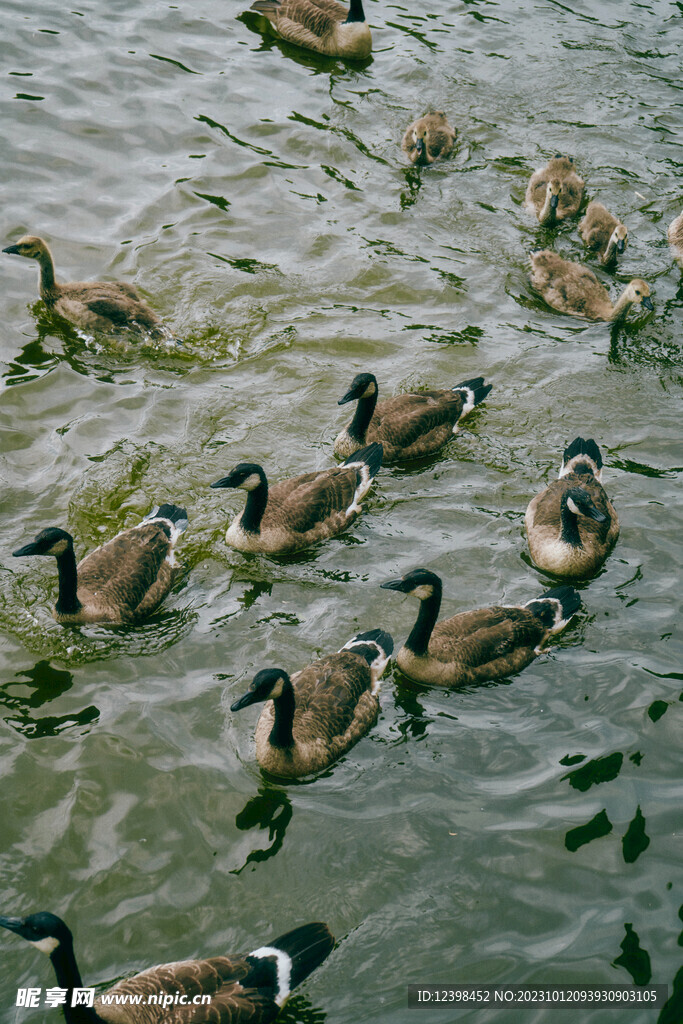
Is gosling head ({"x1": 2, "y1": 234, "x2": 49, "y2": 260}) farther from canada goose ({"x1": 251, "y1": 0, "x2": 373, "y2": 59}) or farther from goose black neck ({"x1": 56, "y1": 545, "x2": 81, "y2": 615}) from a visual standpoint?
canada goose ({"x1": 251, "y1": 0, "x2": 373, "y2": 59})

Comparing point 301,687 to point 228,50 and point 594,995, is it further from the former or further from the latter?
point 228,50

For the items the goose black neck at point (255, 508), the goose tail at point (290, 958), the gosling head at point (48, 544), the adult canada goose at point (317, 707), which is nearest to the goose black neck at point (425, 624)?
the adult canada goose at point (317, 707)

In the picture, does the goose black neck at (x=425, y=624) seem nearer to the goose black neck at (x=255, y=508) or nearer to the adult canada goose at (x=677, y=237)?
the goose black neck at (x=255, y=508)

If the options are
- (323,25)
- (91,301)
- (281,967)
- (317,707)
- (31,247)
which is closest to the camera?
(281,967)

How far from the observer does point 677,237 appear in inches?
540

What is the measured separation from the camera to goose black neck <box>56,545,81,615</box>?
7965 mm

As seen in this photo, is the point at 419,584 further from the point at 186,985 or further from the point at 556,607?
the point at 186,985

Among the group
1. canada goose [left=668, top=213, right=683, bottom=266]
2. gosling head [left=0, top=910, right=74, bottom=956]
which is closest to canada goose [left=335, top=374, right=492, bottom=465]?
canada goose [left=668, top=213, right=683, bottom=266]

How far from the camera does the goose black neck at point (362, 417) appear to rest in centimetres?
1023

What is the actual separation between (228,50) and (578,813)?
622 inches

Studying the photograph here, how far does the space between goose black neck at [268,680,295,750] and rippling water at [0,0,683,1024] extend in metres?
0.42

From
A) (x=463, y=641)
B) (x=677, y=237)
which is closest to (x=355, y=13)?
(x=677, y=237)

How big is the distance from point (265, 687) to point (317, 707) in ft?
2.28

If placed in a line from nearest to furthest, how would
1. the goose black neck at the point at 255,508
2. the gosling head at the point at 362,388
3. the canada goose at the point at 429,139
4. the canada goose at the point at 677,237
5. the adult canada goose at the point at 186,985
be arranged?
the adult canada goose at the point at 186,985 < the goose black neck at the point at 255,508 < the gosling head at the point at 362,388 < the canada goose at the point at 677,237 < the canada goose at the point at 429,139
